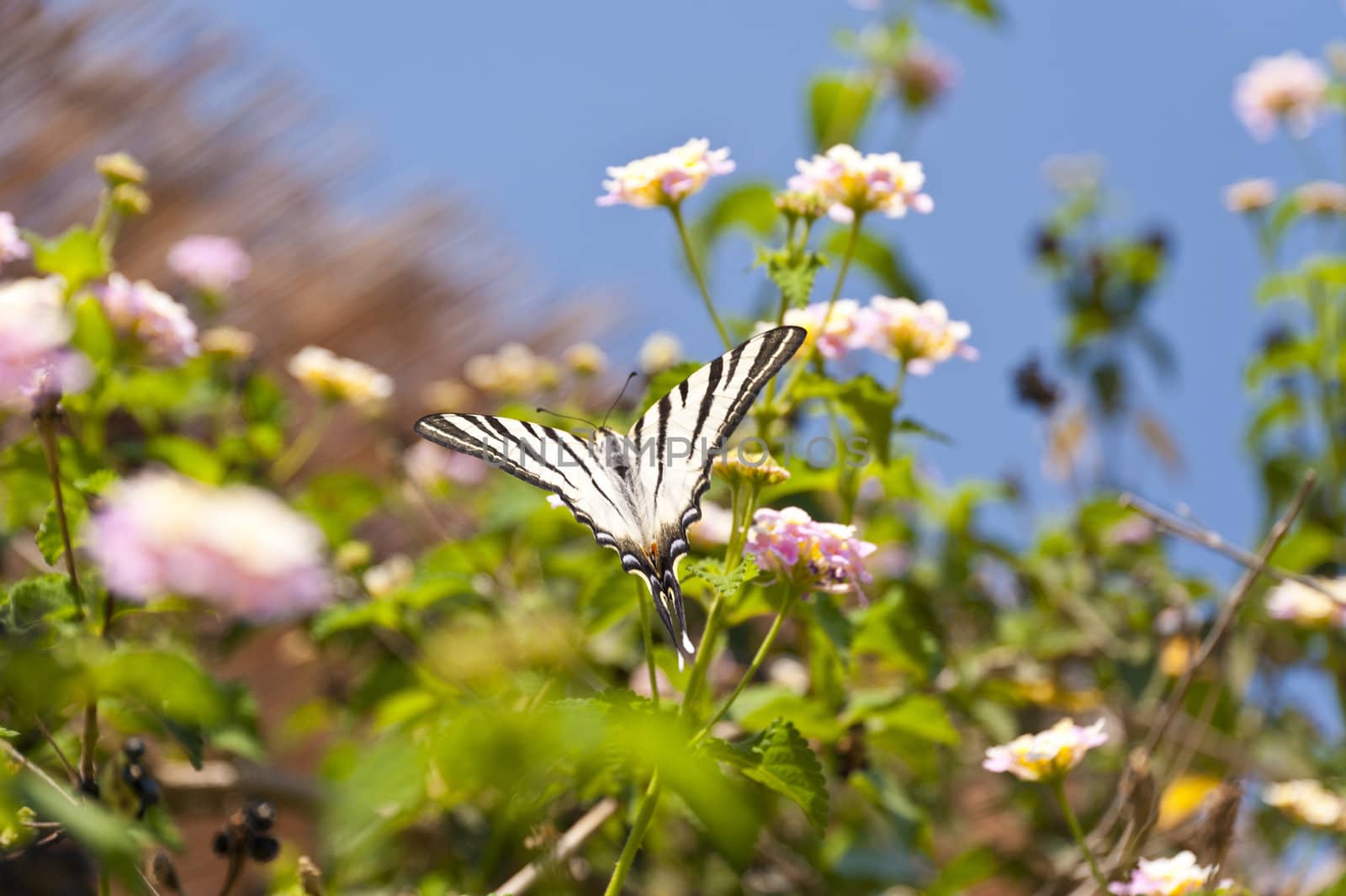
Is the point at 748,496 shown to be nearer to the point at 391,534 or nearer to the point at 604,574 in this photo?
the point at 604,574

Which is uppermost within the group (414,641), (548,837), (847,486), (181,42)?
(181,42)

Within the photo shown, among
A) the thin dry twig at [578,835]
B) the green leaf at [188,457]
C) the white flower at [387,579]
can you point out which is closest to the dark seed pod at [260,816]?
the thin dry twig at [578,835]

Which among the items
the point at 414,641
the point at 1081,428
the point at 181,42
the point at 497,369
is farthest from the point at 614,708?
the point at 181,42

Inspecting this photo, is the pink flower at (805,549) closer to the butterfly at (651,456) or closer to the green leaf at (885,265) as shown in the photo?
the butterfly at (651,456)

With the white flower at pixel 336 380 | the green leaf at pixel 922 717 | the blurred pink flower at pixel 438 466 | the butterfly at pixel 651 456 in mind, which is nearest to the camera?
the butterfly at pixel 651 456

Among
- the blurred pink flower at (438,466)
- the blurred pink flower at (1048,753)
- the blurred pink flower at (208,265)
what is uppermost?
the blurred pink flower at (208,265)

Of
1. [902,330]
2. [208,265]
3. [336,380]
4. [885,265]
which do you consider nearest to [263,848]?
[902,330]
